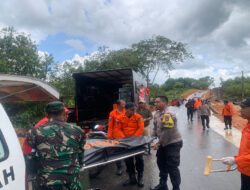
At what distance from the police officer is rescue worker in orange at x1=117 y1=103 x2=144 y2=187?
2.14m

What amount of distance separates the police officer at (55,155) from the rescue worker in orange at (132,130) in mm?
2136

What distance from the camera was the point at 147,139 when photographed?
12.0 feet

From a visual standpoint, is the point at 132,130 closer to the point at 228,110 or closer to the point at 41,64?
the point at 228,110

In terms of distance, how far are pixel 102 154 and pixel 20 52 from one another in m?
14.3

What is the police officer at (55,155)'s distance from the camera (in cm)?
191

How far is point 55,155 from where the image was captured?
191cm

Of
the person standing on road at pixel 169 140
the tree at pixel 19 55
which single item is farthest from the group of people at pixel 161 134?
the tree at pixel 19 55

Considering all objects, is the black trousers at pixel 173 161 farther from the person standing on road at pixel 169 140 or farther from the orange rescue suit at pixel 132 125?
the orange rescue suit at pixel 132 125

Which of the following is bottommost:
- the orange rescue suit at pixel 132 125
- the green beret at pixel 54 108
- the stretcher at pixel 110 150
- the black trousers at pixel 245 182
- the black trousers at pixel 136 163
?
the black trousers at pixel 136 163

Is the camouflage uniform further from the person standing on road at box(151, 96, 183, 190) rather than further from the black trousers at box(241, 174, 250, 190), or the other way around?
the black trousers at box(241, 174, 250, 190)

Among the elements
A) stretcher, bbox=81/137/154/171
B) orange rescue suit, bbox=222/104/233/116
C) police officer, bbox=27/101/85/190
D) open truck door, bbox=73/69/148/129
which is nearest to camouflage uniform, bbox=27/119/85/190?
police officer, bbox=27/101/85/190

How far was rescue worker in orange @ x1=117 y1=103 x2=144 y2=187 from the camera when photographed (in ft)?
13.2

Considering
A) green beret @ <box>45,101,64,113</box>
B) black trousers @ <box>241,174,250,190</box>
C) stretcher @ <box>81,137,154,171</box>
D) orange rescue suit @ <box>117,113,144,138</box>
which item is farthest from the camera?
orange rescue suit @ <box>117,113,144,138</box>

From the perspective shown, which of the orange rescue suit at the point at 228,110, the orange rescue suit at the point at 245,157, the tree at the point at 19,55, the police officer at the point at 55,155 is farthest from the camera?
the tree at the point at 19,55
